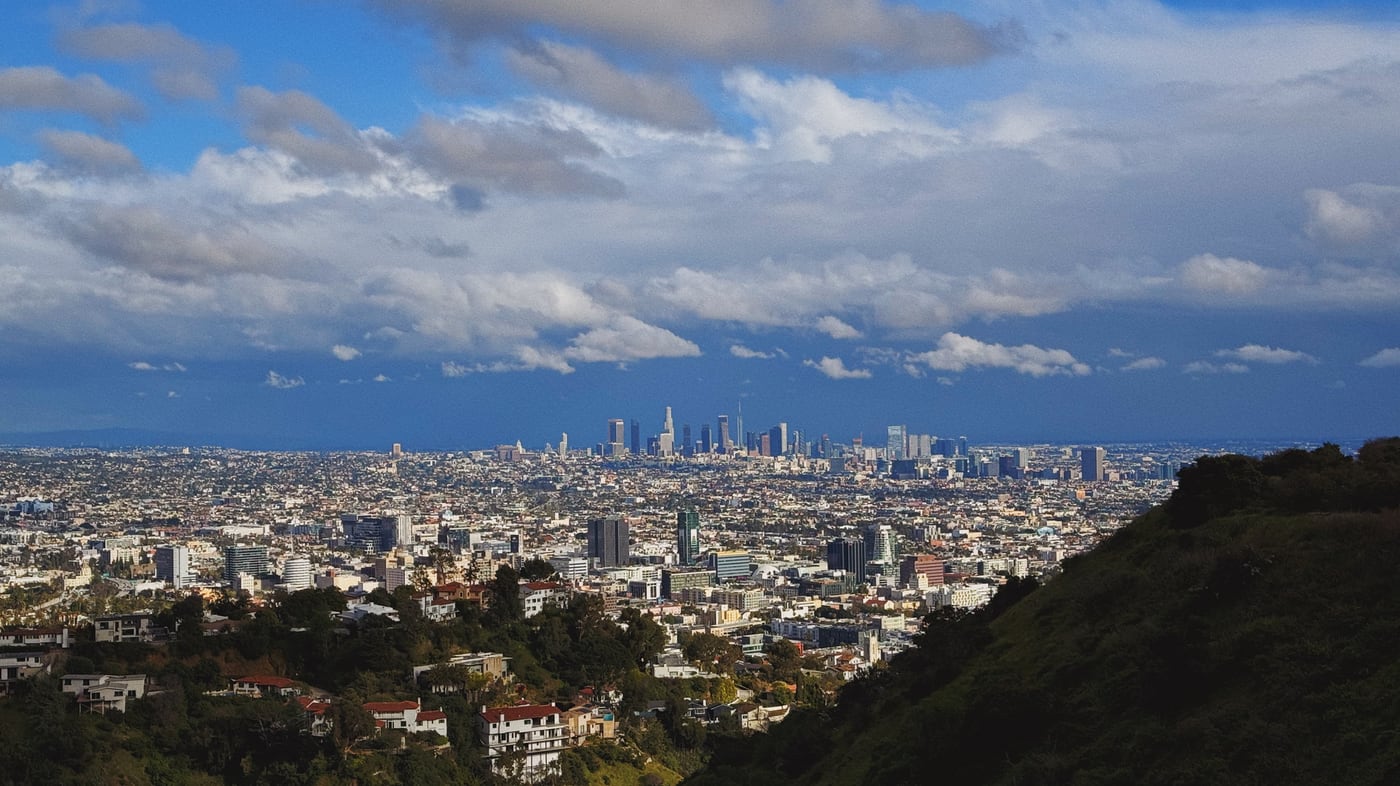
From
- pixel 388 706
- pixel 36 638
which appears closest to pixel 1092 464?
pixel 36 638

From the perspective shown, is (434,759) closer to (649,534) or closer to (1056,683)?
(1056,683)

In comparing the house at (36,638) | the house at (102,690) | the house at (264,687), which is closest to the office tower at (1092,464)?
the house at (36,638)

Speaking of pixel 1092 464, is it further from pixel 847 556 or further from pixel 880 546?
pixel 847 556

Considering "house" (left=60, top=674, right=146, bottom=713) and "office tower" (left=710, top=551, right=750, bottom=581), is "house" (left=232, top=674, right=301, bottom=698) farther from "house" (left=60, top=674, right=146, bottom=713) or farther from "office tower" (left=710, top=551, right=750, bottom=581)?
"office tower" (left=710, top=551, right=750, bottom=581)

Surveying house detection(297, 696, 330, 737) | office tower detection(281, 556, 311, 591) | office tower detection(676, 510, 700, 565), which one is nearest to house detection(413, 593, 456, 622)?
house detection(297, 696, 330, 737)

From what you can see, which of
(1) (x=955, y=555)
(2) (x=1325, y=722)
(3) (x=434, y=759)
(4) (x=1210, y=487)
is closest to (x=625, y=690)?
(3) (x=434, y=759)

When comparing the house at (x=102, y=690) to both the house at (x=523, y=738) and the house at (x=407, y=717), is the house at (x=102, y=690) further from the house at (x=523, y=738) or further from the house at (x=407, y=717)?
the house at (x=523, y=738)
